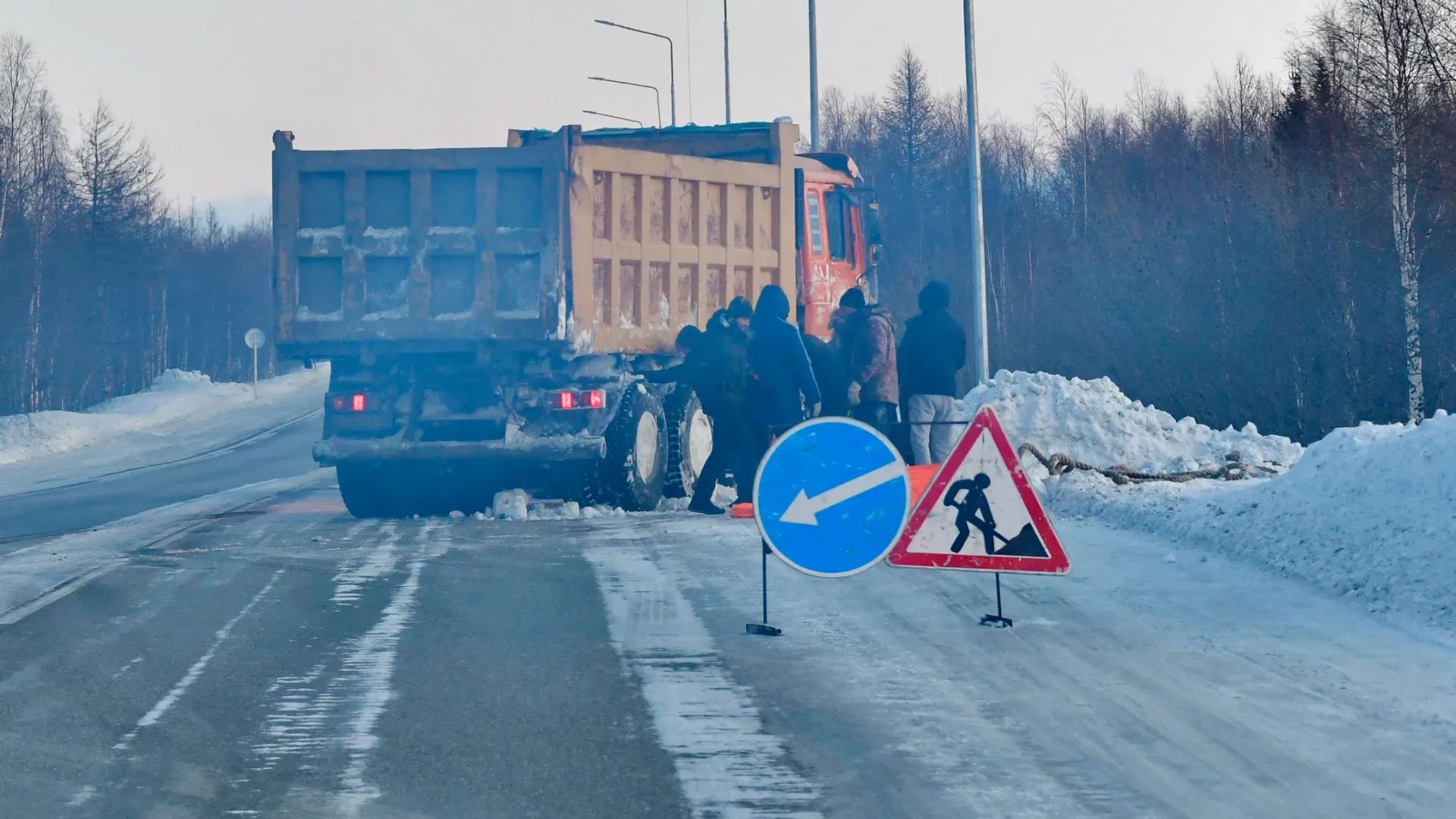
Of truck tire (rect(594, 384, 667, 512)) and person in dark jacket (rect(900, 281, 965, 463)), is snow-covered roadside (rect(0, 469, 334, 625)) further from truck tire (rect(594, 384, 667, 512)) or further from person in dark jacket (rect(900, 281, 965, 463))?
person in dark jacket (rect(900, 281, 965, 463))

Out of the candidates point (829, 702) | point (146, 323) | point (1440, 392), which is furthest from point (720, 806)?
point (146, 323)

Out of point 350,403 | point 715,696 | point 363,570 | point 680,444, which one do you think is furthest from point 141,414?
point 715,696

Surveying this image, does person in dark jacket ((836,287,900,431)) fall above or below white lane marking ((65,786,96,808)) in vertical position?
above

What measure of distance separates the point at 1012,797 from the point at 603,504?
9.15 meters

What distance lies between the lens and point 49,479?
23.4m

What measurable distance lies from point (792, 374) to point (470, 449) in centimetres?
272

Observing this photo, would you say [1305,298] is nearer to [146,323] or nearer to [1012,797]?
[1012,797]

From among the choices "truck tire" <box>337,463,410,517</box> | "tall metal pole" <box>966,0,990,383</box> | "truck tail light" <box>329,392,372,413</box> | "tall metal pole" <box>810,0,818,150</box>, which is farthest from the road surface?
"tall metal pole" <box>810,0,818,150</box>

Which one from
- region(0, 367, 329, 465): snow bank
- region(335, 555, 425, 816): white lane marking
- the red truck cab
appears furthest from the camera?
region(0, 367, 329, 465): snow bank

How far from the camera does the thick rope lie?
1233 cm

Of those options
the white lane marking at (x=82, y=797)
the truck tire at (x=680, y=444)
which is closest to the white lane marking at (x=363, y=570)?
the truck tire at (x=680, y=444)

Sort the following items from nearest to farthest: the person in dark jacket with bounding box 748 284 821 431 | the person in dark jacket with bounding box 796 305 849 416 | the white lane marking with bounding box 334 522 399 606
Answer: the white lane marking with bounding box 334 522 399 606 → the person in dark jacket with bounding box 748 284 821 431 → the person in dark jacket with bounding box 796 305 849 416

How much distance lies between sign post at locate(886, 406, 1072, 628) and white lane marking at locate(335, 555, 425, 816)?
2477 millimetres

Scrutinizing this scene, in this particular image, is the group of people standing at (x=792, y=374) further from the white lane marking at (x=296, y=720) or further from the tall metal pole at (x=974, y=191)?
the tall metal pole at (x=974, y=191)
